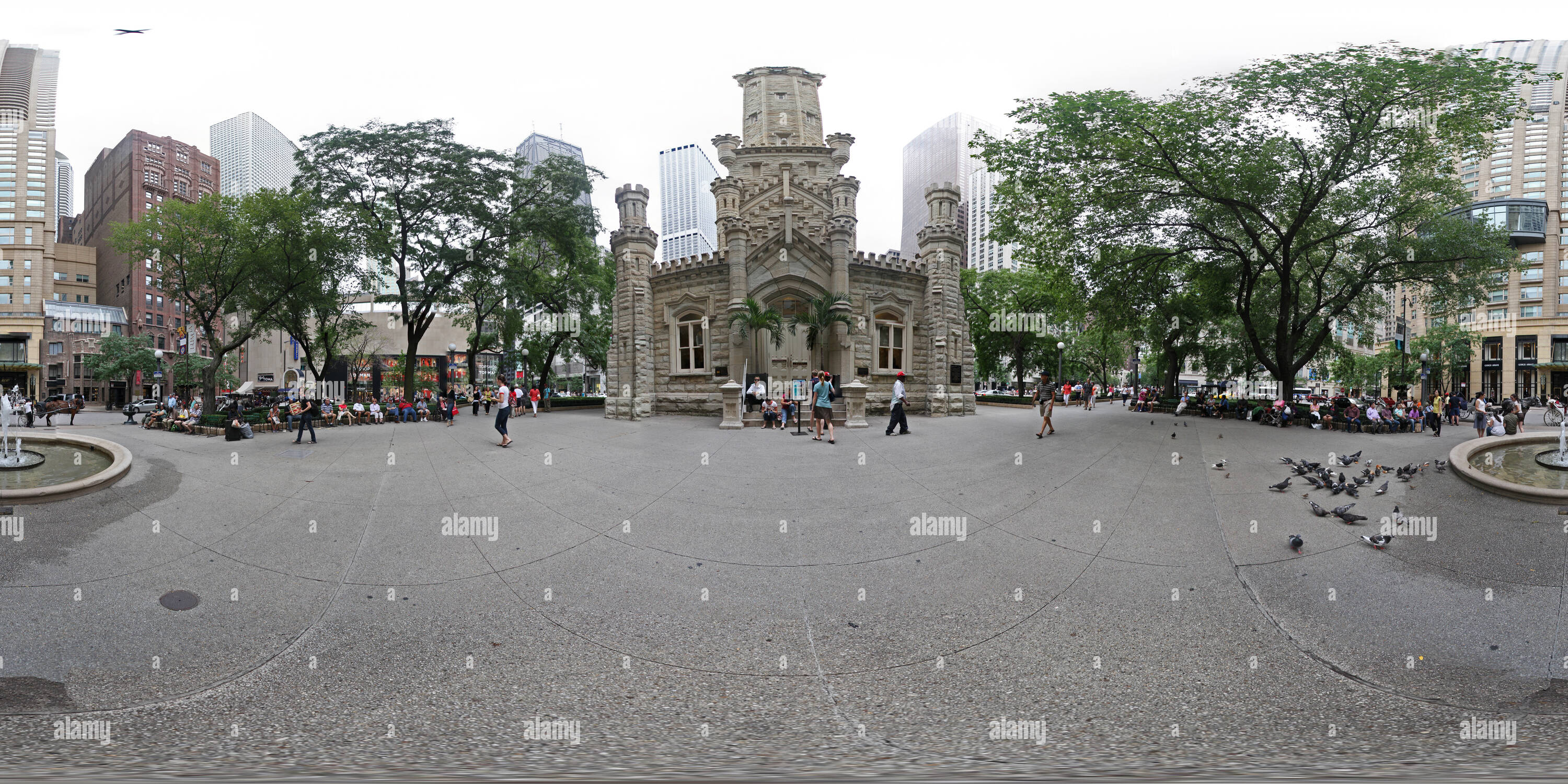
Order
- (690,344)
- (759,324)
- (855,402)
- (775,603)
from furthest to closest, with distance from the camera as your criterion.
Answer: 1. (690,344)
2. (759,324)
3. (855,402)
4. (775,603)

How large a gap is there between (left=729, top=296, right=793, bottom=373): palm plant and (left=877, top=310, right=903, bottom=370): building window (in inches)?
150

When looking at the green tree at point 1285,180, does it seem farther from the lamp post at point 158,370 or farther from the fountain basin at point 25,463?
the lamp post at point 158,370

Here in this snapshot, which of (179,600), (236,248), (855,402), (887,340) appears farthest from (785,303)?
(236,248)

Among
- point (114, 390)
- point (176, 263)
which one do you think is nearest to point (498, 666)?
point (176, 263)

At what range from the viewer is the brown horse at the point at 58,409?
52.0 ft

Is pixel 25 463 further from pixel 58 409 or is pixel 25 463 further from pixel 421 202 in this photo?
pixel 58 409

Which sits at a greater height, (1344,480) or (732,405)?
(732,405)

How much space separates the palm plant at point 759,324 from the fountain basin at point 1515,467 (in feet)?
52.7

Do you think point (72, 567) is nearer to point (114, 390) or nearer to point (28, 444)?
point (28, 444)

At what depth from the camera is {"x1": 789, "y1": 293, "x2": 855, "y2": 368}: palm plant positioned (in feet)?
69.9

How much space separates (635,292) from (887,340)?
383 inches

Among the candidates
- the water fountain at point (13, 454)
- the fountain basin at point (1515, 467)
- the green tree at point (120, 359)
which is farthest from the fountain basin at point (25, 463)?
the green tree at point (120, 359)

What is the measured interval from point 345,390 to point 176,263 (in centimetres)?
1083

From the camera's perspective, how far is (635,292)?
937 inches
